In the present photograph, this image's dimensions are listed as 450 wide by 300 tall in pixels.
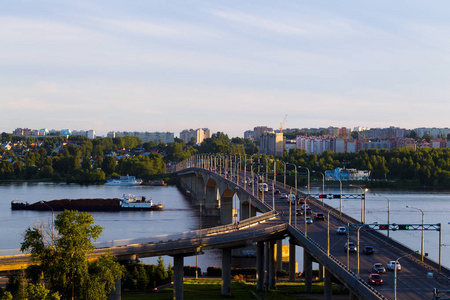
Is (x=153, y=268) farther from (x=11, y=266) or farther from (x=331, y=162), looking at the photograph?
(x=331, y=162)

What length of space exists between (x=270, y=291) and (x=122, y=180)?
302 feet

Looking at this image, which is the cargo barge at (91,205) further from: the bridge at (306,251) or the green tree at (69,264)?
the green tree at (69,264)

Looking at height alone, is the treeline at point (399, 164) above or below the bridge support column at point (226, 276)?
above

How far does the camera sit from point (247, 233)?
3447 centimetres

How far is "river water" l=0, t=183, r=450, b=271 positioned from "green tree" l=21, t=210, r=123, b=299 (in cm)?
1778

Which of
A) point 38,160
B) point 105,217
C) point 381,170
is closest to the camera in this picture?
point 105,217

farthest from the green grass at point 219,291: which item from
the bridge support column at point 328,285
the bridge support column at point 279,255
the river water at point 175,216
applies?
the river water at point 175,216

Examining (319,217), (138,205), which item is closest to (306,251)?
(319,217)

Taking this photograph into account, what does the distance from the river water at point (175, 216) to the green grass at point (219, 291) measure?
6.70 meters

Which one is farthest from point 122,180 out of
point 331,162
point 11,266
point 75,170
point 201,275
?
point 11,266

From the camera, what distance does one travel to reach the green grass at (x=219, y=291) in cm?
3219

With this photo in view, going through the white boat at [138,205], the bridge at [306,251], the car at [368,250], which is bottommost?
the white boat at [138,205]

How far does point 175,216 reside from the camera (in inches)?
2808

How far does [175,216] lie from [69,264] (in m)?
46.5
